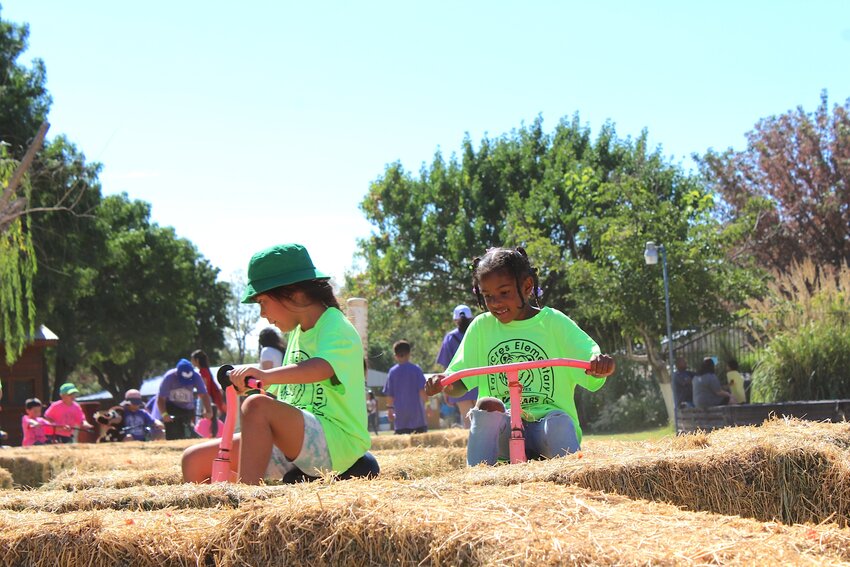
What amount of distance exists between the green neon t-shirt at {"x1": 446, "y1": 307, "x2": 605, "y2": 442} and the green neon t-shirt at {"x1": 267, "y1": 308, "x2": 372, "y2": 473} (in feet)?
3.09

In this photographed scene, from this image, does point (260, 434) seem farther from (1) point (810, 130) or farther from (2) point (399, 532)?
(1) point (810, 130)

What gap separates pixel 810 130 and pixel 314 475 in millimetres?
31687

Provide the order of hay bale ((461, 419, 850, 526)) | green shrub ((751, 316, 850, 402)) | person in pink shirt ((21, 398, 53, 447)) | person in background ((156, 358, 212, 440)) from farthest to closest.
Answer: person in pink shirt ((21, 398, 53, 447)), person in background ((156, 358, 212, 440)), green shrub ((751, 316, 850, 402)), hay bale ((461, 419, 850, 526))

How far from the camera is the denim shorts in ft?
14.0

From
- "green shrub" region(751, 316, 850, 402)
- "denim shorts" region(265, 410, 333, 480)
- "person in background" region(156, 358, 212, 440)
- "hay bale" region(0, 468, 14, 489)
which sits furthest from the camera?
→ "person in background" region(156, 358, 212, 440)

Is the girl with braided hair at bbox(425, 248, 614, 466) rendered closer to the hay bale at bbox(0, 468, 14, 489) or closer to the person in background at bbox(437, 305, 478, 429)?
the hay bale at bbox(0, 468, 14, 489)

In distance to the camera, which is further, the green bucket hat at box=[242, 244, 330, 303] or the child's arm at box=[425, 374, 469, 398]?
the child's arm at box=[425, 374, 469, 398]

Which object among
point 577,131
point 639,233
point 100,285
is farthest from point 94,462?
point 100,285

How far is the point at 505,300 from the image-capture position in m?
5.35

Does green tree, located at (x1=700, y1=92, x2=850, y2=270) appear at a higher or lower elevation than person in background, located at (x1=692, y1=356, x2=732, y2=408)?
higher

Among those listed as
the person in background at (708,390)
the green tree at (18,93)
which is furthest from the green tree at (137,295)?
the person in background at (708,390)

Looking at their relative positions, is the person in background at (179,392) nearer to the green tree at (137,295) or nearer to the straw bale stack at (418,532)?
the straw bale stack at (418,532)

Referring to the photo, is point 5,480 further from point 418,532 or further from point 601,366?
point 418,532

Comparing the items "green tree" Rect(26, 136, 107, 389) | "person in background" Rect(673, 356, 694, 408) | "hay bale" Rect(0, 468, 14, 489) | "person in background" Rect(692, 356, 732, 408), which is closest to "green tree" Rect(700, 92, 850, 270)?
"person in background" Rect(673, 356, 694, 408)
